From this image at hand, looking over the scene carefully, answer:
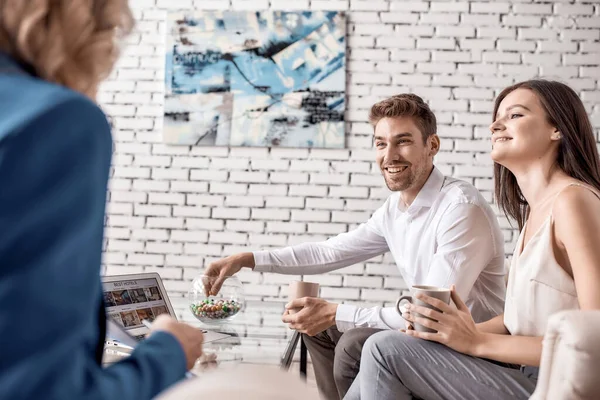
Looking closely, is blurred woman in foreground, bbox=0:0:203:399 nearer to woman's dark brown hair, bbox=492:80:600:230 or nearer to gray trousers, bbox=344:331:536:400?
gray trousers, bbox=344:331:536:400

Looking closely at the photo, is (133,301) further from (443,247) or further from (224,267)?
(443,247)

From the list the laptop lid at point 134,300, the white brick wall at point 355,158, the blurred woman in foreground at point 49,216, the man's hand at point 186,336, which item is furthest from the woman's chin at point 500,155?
the white brick wall at point 355,158

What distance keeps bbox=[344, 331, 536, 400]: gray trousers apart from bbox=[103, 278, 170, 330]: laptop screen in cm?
68

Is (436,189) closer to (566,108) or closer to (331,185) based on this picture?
(566,108)

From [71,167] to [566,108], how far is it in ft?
4.86

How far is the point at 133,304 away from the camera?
1.78 meters

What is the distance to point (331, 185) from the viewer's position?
3.51 m

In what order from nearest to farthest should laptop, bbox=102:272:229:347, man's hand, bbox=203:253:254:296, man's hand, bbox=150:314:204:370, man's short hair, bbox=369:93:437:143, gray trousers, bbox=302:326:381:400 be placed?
1. man's hand, bbox=150:314:204:370
2. laptop, bbox=102:272:229:347
3. gray trousers, bbox=302:326:381:400
4. man's hand, bbox=203:253:254:296
5. man's short hair, bbox=369:93:437:143

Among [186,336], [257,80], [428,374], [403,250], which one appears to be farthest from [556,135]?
[257,80]

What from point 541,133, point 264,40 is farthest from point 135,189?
point 541,133

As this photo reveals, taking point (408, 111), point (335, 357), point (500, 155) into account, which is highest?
point (408, 111)

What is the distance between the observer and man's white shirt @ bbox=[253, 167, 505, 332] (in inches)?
78.4

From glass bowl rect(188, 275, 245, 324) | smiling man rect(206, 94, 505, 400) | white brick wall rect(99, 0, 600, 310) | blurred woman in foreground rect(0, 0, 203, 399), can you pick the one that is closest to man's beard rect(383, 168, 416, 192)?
smiling man rect(206, 94, 505, 400)

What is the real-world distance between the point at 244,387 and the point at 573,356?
2.00 ft
